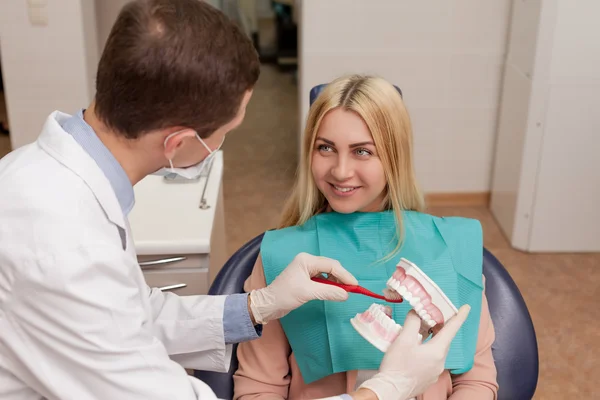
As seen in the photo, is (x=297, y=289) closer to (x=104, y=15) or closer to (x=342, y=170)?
(x=342, y=170)

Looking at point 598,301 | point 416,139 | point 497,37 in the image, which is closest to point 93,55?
point 416,139

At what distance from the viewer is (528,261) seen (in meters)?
3.08

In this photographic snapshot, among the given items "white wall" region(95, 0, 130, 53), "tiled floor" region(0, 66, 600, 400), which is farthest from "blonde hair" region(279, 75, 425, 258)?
"white wall" region(95, 0, 130, 53)

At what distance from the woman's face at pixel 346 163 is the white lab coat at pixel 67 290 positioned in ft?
1.75

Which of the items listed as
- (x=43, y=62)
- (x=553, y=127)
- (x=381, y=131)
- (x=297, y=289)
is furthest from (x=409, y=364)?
(x=43, y=62)

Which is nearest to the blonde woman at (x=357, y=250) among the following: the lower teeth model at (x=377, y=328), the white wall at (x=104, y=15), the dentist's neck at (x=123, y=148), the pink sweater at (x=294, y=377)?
the pink sweater at (x=294, y=377)

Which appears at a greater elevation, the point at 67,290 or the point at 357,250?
the point at 67,290

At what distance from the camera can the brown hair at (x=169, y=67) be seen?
95 centimetres

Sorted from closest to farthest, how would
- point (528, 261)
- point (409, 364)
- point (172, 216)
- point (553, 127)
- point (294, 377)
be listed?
point (409, 364) → point (294, 377) → point (172, 216) → point (553, 127) → point (528, 261)

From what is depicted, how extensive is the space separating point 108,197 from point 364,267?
0.65 metres

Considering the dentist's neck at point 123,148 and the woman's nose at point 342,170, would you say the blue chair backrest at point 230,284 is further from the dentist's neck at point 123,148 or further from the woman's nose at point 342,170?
the dentist's neck at point 123,148

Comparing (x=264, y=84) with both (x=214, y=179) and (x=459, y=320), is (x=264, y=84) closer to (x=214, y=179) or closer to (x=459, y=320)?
(x=214, y=179)

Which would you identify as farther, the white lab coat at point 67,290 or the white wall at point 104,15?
the white wall at point 104,15

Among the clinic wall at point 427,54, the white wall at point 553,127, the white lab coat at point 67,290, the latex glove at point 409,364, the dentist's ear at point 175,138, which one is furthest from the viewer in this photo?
the clinic wall at point 427,54
